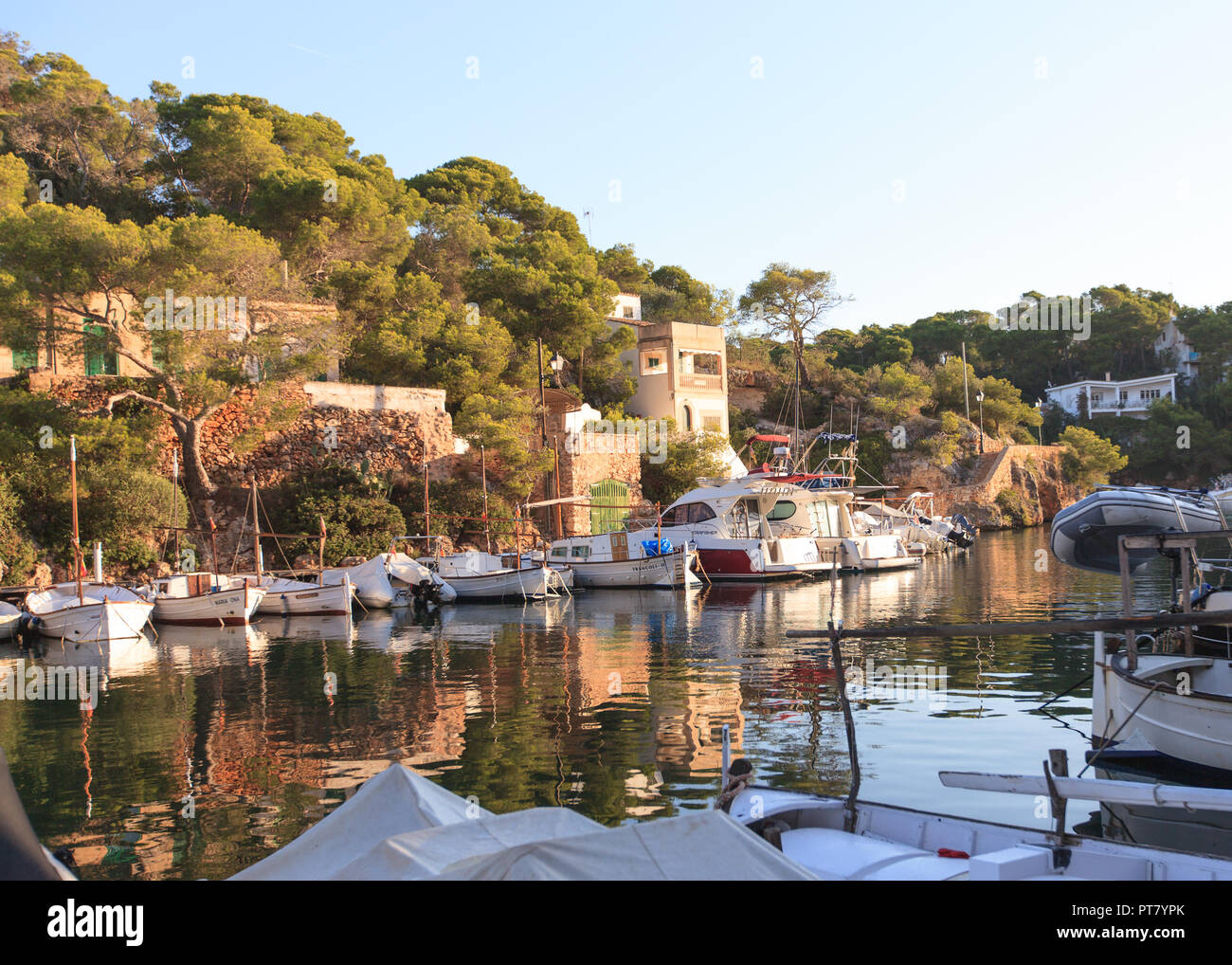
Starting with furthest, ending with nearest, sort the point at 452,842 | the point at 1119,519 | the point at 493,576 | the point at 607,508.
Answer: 1. the point at 607,508
2. the point at 493,576
3. the point at 1119,519
4. the point at 452,842

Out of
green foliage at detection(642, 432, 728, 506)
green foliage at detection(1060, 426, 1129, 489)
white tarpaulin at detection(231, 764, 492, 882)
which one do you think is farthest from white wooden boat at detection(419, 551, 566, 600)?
green foliage at detection(1060, 426, 1129, 489)

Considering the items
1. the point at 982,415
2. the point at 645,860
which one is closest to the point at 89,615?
the point at 645,860

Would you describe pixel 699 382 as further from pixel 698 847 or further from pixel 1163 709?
pixel 698 847

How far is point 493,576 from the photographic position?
26031 mm

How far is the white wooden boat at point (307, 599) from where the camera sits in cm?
2364

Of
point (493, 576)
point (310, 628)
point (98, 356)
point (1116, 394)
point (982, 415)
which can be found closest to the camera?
point (310, 628)

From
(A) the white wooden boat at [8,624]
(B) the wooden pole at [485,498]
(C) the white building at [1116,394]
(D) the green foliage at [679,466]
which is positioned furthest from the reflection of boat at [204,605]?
(C) the white building at [1116,394]

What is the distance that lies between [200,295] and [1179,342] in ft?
197

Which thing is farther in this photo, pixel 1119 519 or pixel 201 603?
pixel 201 603

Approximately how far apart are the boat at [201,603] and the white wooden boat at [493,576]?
17.2 feet

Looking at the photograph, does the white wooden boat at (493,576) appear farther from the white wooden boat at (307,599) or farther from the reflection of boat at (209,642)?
the reflection of boat at (209,642)

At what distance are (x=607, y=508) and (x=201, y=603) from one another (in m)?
16.6

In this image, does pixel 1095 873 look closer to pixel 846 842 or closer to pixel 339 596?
pixel 846 842

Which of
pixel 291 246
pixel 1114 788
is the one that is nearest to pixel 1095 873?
pixel 1114 788
